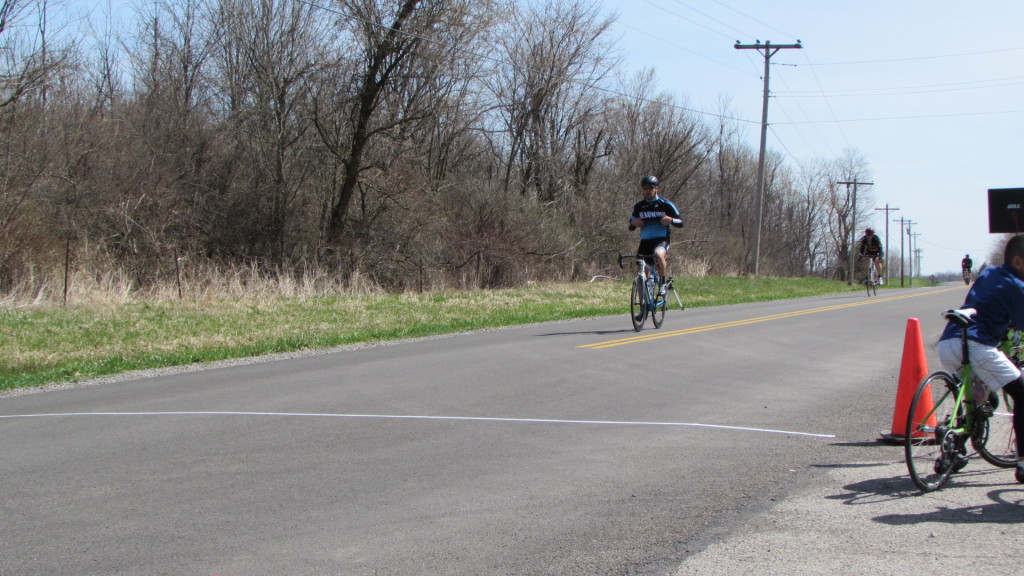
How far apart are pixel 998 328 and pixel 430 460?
12.6 ft

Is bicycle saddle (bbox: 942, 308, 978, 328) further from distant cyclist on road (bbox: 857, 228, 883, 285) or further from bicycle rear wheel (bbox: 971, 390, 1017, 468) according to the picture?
distant cyclist on road (bbox: 857, 228, 883, 285)

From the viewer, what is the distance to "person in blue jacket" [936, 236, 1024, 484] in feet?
17.0

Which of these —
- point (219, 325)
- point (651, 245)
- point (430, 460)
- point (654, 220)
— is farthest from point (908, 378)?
point (219, 325)

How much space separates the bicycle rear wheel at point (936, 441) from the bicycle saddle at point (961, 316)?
0.36m

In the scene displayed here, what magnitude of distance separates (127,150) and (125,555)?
23658mm

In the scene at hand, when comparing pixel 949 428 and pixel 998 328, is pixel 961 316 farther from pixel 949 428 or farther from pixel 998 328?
pixel 949 428

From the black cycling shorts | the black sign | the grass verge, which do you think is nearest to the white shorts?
the black cycling shorts

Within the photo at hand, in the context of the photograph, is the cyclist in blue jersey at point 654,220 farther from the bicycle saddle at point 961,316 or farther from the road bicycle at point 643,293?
the bicycle saddle at point 961,316

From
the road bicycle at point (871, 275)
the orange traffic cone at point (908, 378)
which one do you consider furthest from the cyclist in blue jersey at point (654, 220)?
Result: the road bicycle at point (871, 275)

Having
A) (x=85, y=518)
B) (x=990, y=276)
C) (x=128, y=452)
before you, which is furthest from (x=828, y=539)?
(x=128, y=452)

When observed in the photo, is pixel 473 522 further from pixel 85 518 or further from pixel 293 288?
pixel 293 288

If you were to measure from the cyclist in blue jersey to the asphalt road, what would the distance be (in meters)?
3.18

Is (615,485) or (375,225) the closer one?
(615,485)

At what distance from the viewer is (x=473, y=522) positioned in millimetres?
4668
